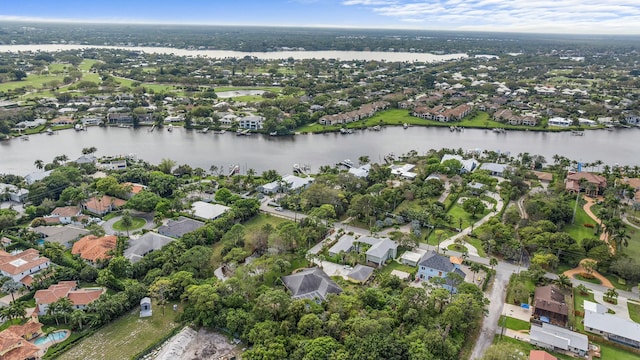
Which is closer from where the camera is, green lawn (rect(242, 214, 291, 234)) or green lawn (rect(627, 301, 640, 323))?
green lawn (rect(627, 301, 640, 323))

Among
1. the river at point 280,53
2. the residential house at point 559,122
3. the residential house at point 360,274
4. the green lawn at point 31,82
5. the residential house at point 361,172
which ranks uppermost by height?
the river at point 280,53

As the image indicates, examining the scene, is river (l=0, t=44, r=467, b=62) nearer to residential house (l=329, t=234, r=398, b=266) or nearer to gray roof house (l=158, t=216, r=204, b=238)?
gray roof house (l=158, t=216, r=204, b=238)

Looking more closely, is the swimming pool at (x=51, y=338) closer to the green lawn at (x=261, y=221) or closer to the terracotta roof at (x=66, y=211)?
the green lawn at (x=261, y=221)

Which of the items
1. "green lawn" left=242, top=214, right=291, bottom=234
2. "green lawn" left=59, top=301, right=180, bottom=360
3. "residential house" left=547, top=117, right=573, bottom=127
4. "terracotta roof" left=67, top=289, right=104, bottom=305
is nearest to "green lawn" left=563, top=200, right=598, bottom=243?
"green lawn" left=242, top=214, right=291, bottom=234

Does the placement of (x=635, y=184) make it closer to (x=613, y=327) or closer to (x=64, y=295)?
(x=613, y=327)

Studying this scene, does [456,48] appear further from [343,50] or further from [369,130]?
[369,130]

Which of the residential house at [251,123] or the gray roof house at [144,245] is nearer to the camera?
the gray roof house at [144,245]

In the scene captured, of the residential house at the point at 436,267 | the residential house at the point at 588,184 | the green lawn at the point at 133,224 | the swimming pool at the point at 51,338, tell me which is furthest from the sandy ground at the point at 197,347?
the residential house at the point at 588,184
